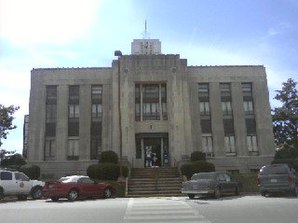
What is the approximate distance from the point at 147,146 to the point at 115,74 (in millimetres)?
7544

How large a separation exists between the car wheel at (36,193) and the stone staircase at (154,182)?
5.67 meters

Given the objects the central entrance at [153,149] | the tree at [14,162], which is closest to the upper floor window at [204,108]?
the central entrance at [153,149]

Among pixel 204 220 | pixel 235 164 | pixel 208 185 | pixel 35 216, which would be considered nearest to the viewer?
pixel 204 220

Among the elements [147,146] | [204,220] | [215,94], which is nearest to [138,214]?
[204,220]

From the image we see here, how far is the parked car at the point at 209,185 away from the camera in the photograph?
2130 cm

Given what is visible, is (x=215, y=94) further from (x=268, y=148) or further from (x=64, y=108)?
(x=64, y=108)

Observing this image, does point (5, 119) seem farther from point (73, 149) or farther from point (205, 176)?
point (205, 176)

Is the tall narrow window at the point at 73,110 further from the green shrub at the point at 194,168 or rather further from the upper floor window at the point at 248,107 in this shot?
the upper floor window at the point at 248,107

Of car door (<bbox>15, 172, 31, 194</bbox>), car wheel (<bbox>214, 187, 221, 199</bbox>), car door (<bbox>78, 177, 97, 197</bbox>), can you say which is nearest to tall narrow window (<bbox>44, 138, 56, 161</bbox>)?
car door (<bbox>15, 172, 31, 194</bbox>)

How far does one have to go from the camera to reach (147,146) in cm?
3859

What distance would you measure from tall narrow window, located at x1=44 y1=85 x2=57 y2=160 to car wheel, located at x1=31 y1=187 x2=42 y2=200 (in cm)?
1321

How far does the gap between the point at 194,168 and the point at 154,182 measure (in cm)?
335

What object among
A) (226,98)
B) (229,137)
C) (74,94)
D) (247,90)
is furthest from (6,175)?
(247,90)

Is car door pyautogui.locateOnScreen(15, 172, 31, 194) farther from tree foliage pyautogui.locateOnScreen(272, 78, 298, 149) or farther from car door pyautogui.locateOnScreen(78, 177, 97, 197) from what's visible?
tree foliage pyautogui.locateOnScreen(272, 78, 298, 149)
